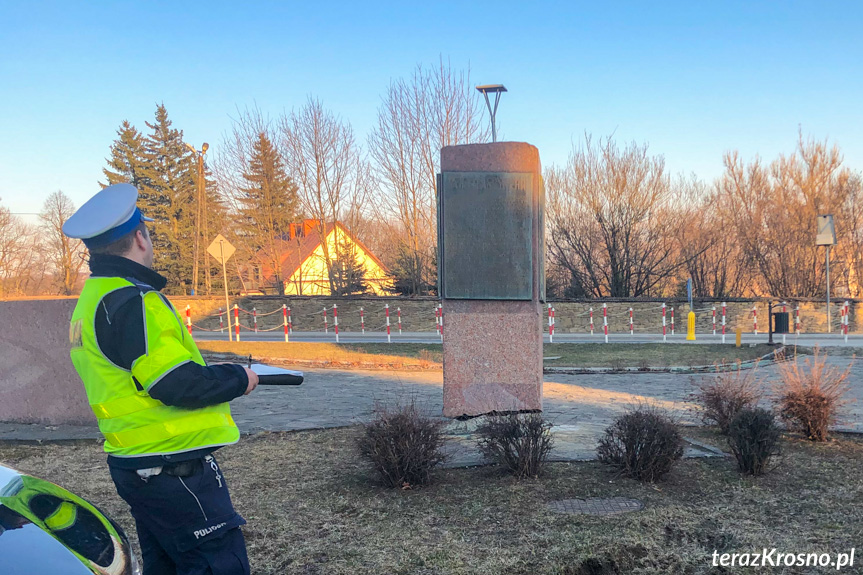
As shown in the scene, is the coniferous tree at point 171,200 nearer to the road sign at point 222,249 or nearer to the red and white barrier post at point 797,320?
the road sign at point 222,249

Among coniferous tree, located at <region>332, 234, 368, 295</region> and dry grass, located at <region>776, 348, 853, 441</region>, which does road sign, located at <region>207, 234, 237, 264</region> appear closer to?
coniferous tree, located at <region>332, 234, 368, 295</region>

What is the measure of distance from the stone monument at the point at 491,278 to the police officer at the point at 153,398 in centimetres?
489

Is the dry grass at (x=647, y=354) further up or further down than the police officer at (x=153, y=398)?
further down

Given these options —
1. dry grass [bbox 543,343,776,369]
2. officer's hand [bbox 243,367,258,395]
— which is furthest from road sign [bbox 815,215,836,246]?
officer's hand [bbox 243,367,258,395]

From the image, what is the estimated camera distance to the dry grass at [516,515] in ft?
12.3

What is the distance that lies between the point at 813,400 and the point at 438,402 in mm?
4465

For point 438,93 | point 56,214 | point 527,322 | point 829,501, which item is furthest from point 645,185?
point 56,214

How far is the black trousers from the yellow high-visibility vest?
0.11 meters

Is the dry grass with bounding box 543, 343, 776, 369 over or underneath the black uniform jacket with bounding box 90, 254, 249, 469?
underneath

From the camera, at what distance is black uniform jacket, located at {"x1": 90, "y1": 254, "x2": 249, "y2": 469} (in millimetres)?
2215

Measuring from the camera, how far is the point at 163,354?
7.30 feet

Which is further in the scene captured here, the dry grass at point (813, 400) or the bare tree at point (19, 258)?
the bare tree at point (19, 258)

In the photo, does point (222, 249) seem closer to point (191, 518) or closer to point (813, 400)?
point (813, 400)

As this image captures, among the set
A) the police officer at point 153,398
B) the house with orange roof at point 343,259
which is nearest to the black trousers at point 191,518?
the police officer at point 153,398
